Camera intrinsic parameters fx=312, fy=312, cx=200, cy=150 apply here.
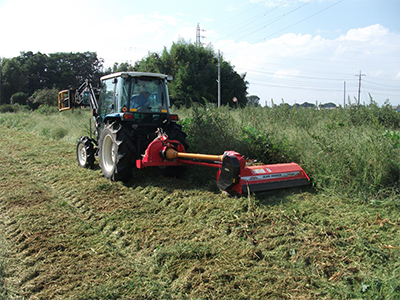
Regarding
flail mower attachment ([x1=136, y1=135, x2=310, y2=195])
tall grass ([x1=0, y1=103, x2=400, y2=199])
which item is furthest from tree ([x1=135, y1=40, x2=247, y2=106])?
flail mower attachment ([x1=136, y1=135, x2=310, y2=195])

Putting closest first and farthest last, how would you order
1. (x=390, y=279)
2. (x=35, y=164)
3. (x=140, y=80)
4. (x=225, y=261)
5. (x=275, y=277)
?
(x=390, y=279), (x=275, y=277), (x=225, y=261), (x=140, y=80), (x=35, y=164)

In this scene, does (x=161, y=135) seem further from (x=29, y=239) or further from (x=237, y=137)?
(x=29, y=239)

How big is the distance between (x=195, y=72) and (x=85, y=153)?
28.1 meters

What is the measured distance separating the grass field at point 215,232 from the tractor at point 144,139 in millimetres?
297

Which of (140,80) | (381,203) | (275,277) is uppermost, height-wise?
(140,80)

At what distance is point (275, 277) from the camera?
3.03 meters

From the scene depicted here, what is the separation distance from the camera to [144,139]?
656cm

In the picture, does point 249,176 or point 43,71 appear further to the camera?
point 43,71

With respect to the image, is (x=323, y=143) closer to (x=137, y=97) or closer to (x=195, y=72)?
(x=137, y=97)

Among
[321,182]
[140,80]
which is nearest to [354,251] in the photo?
[321,182]

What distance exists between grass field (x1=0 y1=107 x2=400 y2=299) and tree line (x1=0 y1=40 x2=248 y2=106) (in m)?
21.9

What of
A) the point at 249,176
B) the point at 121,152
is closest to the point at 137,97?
the point at 121,152

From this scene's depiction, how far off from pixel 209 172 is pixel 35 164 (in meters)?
4.79

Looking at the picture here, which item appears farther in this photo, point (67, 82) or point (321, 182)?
point (67, 82)
